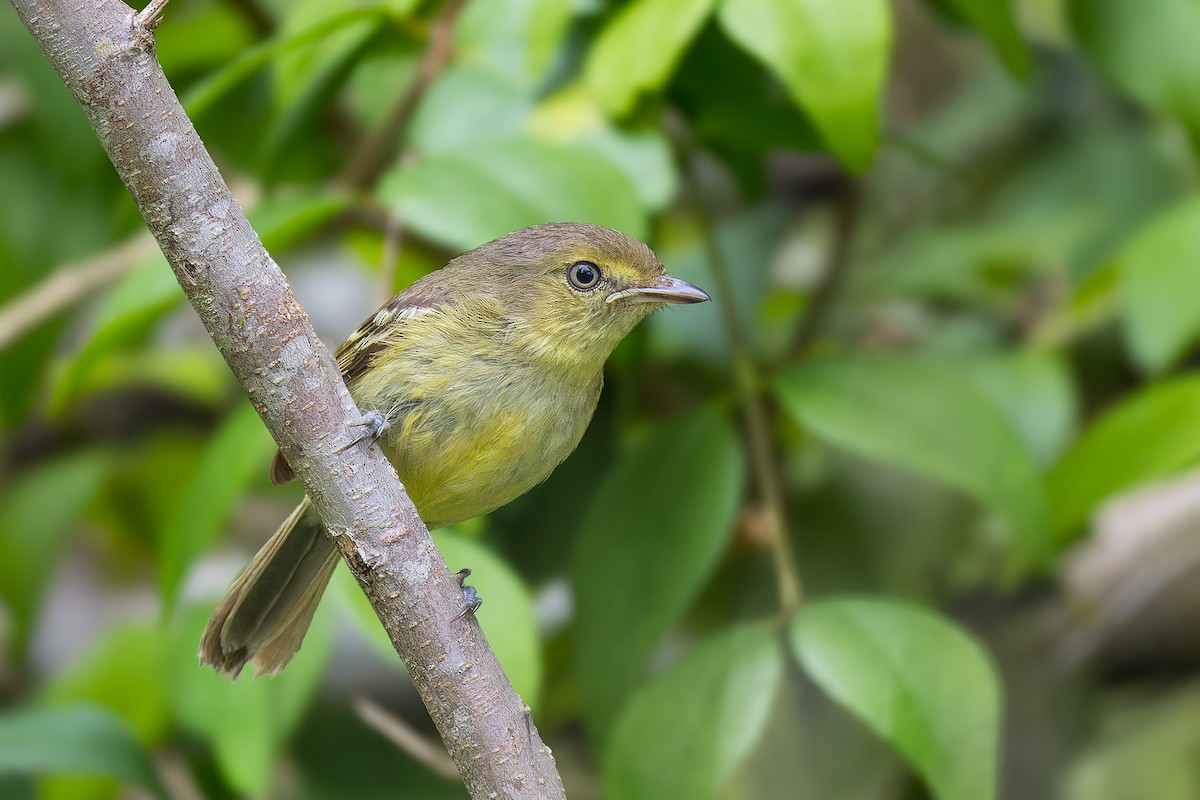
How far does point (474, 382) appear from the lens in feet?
8.56

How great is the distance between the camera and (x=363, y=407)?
105 inches

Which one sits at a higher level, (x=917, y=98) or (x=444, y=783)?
(x=917, y=98)

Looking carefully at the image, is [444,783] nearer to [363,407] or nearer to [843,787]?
[843,787]

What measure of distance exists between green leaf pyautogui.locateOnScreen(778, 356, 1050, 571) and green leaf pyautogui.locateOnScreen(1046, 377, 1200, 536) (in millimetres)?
201

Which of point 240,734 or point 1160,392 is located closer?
point 240,734

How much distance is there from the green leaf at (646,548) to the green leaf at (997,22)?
3.95 feet

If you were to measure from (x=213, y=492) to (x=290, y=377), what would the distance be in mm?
1209

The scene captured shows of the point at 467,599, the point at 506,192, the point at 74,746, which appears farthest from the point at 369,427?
the point at 74,746

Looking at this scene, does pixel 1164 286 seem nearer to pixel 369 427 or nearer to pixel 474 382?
pixel 474 382

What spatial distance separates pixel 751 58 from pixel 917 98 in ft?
11.4

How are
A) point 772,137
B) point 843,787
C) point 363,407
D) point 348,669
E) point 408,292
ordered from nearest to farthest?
1. point 363,407
2. point 408,292
3. point 772,137
4. point 843,787
5. point 348,669

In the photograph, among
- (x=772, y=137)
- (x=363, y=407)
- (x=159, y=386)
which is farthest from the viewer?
(x=159, y=386)

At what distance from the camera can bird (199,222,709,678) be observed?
2588 millimetres

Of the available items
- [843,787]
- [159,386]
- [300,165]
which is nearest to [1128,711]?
[843,787]
